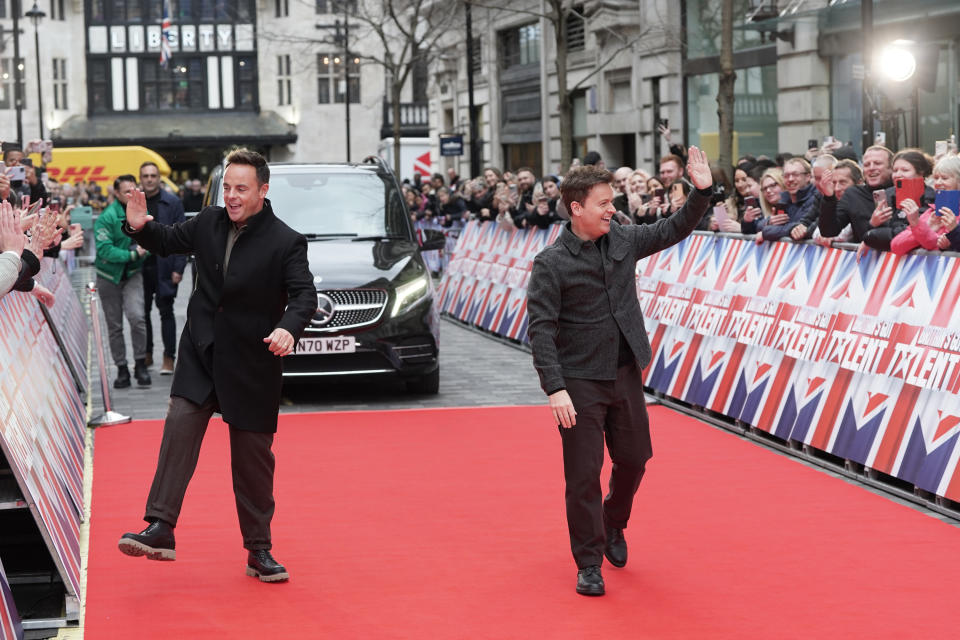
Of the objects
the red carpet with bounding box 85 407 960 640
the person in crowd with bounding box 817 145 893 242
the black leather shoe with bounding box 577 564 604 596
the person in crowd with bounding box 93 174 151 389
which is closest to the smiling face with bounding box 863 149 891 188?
the person in crowd with bounding box 817 145 893 242

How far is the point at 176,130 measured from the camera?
243 feet

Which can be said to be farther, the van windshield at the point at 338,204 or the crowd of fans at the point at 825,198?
the van windshield at the point at 338,204

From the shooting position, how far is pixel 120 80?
75.2 metres

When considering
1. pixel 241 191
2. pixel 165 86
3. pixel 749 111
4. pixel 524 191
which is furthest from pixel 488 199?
pixel 165 86

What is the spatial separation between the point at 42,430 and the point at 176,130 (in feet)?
226

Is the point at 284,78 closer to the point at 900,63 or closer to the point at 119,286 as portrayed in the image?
the point at 900,63

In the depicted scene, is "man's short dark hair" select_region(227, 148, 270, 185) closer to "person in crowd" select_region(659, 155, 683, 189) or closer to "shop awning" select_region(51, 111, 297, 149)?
"person in crowd" select_region(659, 155, 683, 189)

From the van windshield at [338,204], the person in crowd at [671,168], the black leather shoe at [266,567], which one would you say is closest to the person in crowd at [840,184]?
the person in crowd at [671,168]

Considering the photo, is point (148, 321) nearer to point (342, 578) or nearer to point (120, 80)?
point (342, 578)

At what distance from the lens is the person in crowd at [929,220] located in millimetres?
8375

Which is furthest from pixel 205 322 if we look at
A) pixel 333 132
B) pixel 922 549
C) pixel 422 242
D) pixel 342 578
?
pixel 333 132

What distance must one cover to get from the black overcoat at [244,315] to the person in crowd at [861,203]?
4322 millimetres

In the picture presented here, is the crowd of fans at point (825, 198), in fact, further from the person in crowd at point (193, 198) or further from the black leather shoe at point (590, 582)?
the person in crowd at point (193, 198)

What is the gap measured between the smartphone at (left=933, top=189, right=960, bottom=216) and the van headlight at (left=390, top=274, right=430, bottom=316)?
4.94 metres
